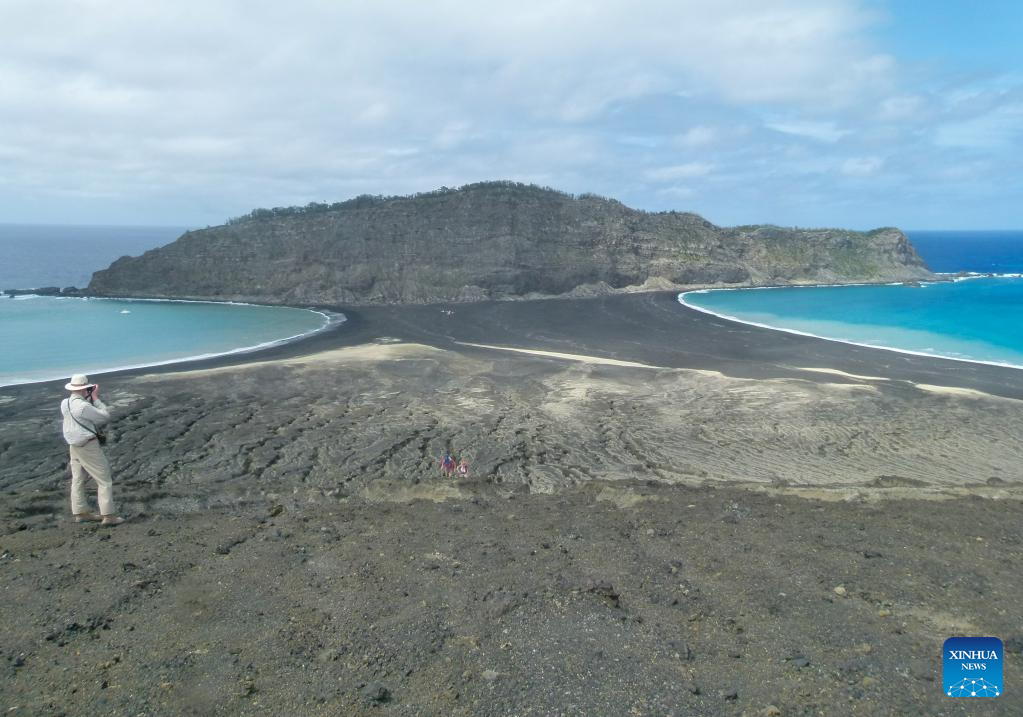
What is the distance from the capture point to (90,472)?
318 inches

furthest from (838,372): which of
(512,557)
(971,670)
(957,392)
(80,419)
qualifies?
(80,419)

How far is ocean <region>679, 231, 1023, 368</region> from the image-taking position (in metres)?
33.2

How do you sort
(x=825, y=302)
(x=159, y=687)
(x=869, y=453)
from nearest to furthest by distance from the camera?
(x=159, y=687) → (x=869, y=453) → (x=825, y=302)

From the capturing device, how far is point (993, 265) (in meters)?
94.8

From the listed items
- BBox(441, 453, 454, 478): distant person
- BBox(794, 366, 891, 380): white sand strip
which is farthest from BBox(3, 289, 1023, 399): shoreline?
BBox(441, 453, 454, 478): distant person

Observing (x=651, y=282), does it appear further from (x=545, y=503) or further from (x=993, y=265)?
(x=993, y=265)

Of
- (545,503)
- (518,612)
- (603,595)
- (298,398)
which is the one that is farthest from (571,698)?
(298,398)

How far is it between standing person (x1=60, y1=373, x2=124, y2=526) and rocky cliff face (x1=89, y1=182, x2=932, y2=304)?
1739 inches

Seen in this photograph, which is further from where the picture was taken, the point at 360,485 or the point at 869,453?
the point at 869,453

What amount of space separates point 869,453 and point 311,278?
47690mm

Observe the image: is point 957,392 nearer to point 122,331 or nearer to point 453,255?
point 122,331

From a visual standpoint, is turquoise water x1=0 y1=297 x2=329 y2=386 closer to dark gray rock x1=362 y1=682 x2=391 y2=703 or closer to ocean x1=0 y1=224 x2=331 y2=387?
ocean x1=0 y1=224 x2=331 y2=387

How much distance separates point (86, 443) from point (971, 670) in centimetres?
933

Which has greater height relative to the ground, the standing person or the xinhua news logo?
the standing person
